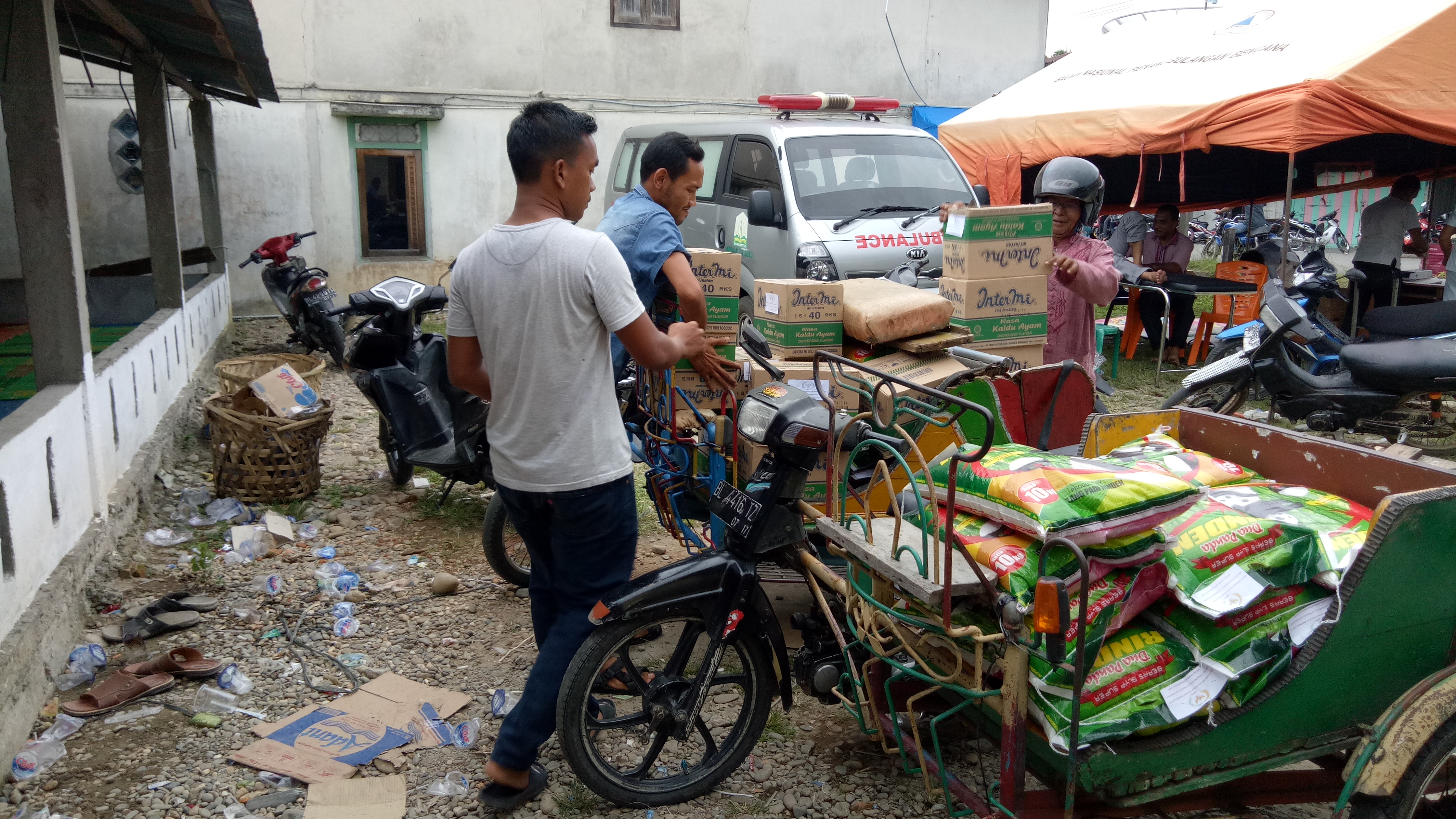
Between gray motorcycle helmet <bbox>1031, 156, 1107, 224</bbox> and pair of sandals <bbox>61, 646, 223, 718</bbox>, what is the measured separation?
12.3 ft

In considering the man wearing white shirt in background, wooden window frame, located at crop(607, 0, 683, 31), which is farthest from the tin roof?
the man wearing white shirt in background

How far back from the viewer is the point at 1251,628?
2.19 m

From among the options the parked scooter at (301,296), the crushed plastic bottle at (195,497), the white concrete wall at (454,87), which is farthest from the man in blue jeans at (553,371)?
the white concrete wall at (454,87)

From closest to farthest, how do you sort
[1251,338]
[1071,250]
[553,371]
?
[553,371]
[1071,250]
[1251,338]

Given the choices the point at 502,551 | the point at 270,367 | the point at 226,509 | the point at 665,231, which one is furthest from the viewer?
the point at 270,367

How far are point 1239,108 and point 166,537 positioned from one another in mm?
7749

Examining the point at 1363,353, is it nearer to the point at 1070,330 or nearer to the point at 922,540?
the point at 1070,330

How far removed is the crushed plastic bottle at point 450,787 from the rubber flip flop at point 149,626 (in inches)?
59.5

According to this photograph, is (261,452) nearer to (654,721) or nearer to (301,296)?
(654,721)

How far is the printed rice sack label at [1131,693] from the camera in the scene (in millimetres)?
2131

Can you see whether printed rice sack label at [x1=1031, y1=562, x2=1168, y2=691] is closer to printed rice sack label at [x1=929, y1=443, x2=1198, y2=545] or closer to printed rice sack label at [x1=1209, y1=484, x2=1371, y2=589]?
printed rice sack label at [x1=929, y1=443, x2=1198, y2=545]

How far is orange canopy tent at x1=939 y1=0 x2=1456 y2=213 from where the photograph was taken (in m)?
7.12

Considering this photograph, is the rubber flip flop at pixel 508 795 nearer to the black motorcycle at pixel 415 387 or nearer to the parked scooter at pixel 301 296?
the black motorcycle at pixel 415 387

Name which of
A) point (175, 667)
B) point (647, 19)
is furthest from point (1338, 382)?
point (647, 19)
